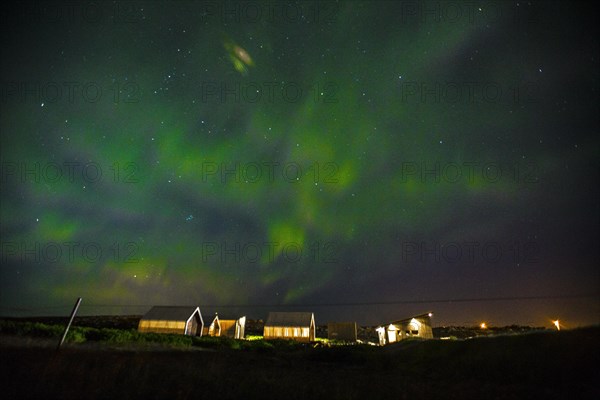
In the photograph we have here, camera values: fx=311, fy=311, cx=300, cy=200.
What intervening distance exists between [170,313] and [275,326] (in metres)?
18.6

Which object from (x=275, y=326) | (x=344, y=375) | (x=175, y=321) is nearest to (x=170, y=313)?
(x=175, y=321)

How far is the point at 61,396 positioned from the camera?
8.46 meters

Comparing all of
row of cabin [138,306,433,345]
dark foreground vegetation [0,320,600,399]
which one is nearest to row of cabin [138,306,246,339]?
row of cabin [138,306,433,345]

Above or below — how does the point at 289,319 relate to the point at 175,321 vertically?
above

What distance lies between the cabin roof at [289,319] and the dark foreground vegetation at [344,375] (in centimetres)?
3296

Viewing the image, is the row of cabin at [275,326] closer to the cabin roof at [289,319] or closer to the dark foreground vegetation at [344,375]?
the cabin roof at [289,319]

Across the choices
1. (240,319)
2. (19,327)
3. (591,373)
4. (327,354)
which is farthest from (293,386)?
(240,319)

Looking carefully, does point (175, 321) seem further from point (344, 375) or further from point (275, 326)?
point (344, 375)

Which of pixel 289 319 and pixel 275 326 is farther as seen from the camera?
pixel 289 319

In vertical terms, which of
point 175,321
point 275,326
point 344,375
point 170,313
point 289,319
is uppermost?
point 289,319

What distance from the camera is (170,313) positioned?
48.8 metres

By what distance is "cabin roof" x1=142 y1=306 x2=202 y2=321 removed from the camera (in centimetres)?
4781

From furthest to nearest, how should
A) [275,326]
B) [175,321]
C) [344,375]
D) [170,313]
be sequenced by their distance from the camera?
1. [275,326]
2. [170,313]
3. [175,321]
4. [344,375]

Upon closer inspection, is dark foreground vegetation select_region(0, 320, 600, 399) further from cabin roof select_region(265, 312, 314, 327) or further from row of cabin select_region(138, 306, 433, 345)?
cabin roof select_region(265, 312, 314, 327)
